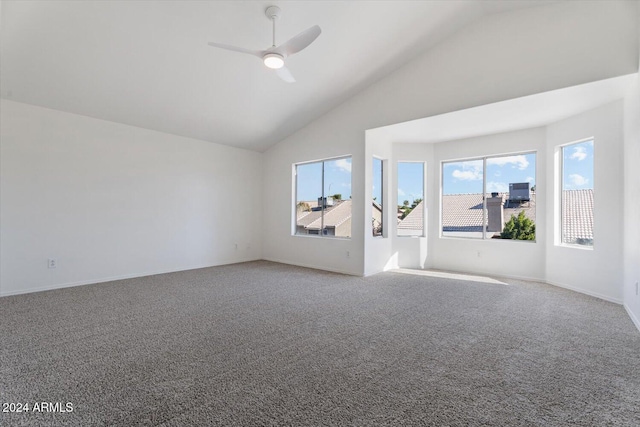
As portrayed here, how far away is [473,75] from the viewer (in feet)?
13.4

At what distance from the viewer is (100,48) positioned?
3.36 m

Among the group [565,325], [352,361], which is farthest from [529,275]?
[352,361]

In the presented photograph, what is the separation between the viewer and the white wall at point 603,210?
3834 millimetres

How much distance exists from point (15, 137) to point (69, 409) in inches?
164

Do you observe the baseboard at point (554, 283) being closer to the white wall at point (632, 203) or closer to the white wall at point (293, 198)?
the white wall at point (632, 203)

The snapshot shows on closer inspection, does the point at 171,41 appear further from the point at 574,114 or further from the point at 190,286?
the point at 574,114

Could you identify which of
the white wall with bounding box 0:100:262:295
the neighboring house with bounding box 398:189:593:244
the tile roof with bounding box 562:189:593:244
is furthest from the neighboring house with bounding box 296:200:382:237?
the tile roof with bounding box 562:189:593:244

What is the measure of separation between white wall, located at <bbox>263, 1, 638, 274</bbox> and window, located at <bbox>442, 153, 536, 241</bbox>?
1.58 meters

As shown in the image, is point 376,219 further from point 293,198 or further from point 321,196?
point 293,198

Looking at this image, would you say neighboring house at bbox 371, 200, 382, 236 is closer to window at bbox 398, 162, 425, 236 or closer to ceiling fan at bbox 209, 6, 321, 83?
window at bbox 398, 162, 425, 236

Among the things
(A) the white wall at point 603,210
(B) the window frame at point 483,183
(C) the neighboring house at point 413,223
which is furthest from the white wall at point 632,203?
(C) the neighboring house at point 413,223

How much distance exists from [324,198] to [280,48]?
11.8ft

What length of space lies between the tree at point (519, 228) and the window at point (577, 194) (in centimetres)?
46

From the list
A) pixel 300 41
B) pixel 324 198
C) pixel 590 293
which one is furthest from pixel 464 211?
pixel 300 41
